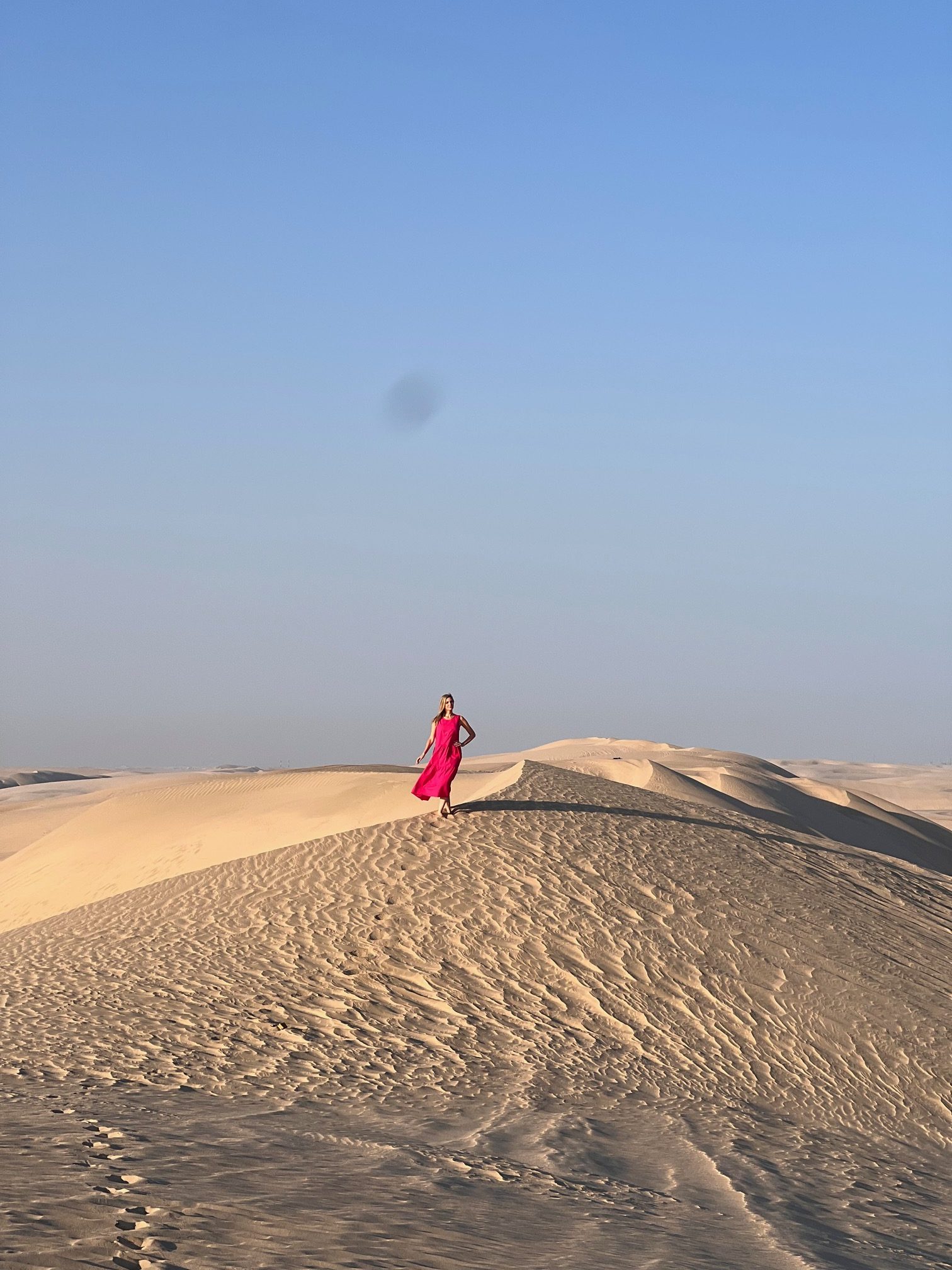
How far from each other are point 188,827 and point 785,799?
11276mm

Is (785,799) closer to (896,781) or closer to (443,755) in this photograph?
(443,755)

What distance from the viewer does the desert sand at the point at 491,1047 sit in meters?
4.88

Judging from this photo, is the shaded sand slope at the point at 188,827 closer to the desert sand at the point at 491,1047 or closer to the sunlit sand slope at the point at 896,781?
the desert sand at the point at 491,1047

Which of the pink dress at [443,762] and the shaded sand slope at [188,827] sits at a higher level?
the pink dress at [443,762]

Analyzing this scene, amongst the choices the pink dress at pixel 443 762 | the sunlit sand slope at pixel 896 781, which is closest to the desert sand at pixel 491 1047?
the pink dress at pixel 443 762

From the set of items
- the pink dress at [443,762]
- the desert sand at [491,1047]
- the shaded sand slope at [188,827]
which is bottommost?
the desert sand at [491,1047]

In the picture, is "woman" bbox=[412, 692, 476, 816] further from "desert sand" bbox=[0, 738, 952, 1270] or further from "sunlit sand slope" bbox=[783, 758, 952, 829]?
"sunlit sand slope" bbox=[783, 758, 952, 829]

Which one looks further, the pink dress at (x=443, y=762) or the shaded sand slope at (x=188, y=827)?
the shaded sand slope at (x=188, y=827)

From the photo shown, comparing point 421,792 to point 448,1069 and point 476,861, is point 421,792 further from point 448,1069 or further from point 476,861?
point 448,1069

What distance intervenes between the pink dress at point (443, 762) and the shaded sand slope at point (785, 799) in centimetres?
490

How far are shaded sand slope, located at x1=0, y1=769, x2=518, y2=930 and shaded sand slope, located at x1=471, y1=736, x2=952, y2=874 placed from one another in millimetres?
2801

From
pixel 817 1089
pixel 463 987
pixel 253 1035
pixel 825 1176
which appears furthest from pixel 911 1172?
pixel 253 1035

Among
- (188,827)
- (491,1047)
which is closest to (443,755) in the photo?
(491,1047)

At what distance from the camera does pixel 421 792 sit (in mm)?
13547
